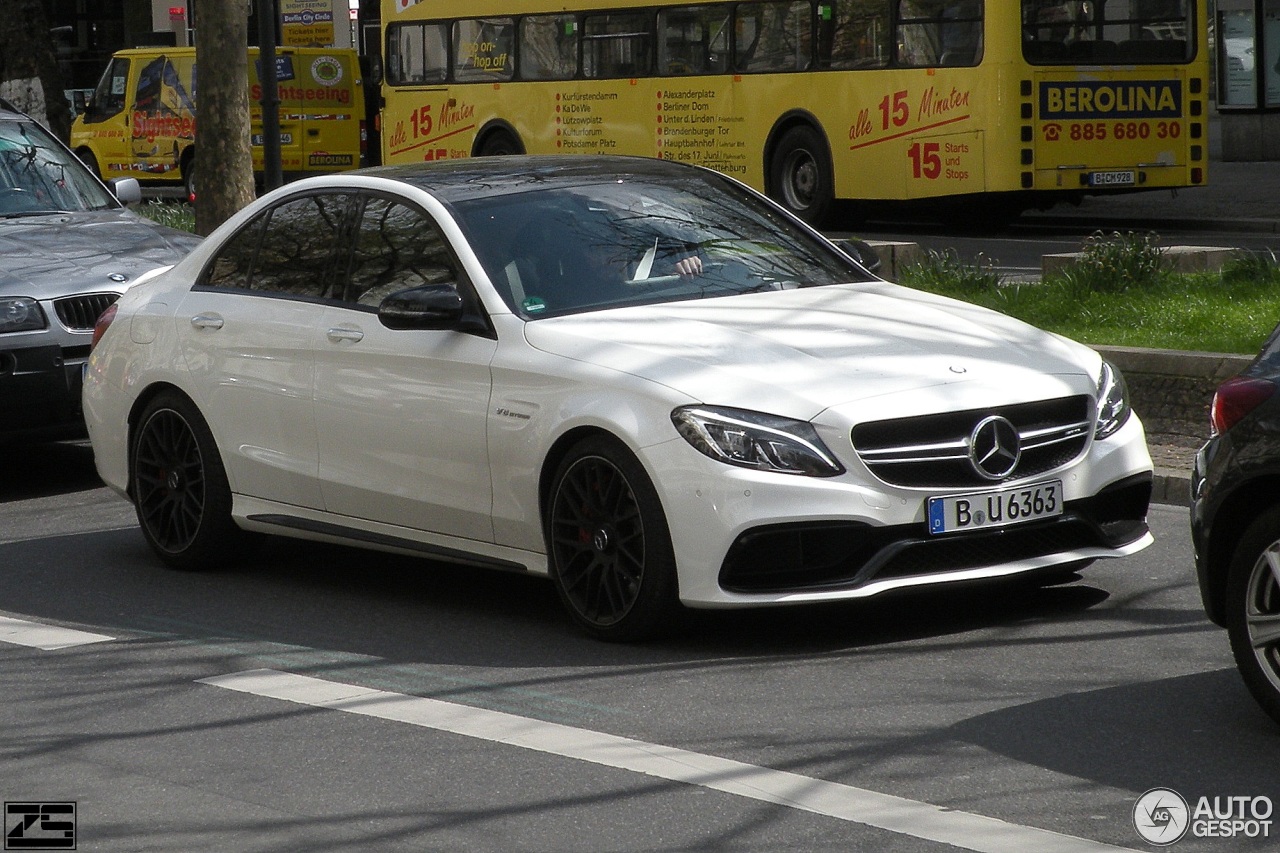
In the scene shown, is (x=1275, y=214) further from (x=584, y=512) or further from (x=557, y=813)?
(x=557, y=813)

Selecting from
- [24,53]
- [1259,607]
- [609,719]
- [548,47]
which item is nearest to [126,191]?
[609,719]

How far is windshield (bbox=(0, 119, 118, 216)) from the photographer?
38.8 ft

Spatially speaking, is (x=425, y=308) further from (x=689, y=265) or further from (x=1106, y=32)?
(x=1106, y=32)

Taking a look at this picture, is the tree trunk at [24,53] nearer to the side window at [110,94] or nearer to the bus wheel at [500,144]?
the bus wheel at [500,144]

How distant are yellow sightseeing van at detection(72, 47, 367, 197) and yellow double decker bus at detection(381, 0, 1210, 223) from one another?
621 centimetres

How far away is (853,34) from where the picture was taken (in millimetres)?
22609

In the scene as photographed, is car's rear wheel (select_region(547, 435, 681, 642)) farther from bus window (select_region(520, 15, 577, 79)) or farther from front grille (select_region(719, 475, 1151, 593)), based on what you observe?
bus window (select_region(520, 15, 577, 79))

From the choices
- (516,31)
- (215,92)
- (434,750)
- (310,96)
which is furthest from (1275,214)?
(434,750)

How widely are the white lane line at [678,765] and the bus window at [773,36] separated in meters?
17.7

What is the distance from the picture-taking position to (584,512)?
659 cm

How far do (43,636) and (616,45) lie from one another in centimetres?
1876

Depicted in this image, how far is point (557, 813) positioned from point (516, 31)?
2247cm

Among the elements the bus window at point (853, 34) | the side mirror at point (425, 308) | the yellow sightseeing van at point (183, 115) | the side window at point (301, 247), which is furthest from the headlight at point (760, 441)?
the yellow sightseeing van at point (183, 115)

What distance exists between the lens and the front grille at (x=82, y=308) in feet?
33.6
